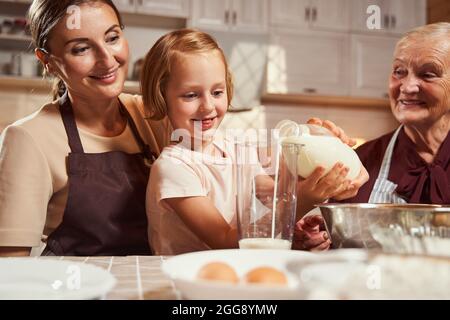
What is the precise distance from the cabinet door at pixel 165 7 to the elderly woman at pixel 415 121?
5.49 ft

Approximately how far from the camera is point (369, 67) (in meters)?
3.15

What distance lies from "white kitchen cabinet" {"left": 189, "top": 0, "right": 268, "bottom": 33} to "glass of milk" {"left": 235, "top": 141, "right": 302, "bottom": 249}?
7.22 ft

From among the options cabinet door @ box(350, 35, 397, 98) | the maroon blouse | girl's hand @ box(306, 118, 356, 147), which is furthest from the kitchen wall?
girl's hand @ box(306, 118, 356, 147)

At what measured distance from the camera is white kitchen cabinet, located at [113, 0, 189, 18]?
109 inches

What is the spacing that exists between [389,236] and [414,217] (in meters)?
0.04

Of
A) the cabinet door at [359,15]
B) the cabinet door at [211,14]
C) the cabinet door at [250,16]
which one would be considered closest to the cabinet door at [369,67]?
the cabinet door at [359,15]

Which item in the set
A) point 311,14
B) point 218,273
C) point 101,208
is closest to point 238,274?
point 218,273

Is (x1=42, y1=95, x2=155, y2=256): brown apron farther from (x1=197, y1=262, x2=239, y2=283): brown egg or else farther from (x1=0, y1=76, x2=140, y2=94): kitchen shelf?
(x1=0, y1=76, x2=140, y2=94): kitchen shelf

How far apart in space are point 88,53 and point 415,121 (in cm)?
86

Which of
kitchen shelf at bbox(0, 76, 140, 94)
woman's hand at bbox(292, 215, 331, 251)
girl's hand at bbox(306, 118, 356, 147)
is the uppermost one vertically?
kitchen shelf at bbox(0, 76, 140, 94)

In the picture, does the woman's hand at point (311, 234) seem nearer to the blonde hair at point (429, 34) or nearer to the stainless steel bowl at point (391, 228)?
the stainless steel bowl at point (391, 228)

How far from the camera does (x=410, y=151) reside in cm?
138

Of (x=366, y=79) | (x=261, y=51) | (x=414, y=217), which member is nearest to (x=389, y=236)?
(x=414, y=217)

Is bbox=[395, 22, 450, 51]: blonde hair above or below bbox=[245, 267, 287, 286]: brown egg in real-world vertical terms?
above
